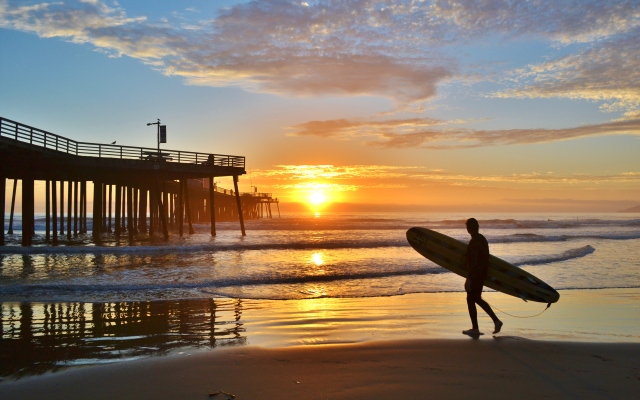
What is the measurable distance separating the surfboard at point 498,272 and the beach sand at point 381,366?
0.57m

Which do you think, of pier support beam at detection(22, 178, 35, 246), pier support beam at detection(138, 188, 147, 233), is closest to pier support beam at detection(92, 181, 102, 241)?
pier support beam at detection(22, 178, 35, 246)

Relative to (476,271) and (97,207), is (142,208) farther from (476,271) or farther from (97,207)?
(476,271)

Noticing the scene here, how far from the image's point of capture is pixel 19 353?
5660 millimetres

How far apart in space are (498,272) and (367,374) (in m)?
4.39

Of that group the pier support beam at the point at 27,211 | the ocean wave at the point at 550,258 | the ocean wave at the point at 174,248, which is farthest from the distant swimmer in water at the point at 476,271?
the pier support beam at the point at 27,211

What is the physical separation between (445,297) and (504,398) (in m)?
6.02

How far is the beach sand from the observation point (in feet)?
13.9

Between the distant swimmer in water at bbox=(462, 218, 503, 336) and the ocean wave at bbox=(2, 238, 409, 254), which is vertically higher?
the distant swimmer in water at bbox=(462, 218, 503, 336)

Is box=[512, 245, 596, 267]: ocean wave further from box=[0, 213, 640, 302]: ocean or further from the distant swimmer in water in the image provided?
the distant swimmer in water

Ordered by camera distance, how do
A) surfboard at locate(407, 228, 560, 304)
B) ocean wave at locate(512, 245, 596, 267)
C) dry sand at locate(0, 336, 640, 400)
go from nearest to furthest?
dry sand at locate(0, 336, 640, 400) → surfboard at locate(407, 228, 560, 304) → ocean wave at locate(512, 245, 596, 267)

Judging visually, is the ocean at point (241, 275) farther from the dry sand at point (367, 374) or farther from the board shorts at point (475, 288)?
the dry sand at point (367, 374)

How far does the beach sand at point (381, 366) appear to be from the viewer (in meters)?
4.23

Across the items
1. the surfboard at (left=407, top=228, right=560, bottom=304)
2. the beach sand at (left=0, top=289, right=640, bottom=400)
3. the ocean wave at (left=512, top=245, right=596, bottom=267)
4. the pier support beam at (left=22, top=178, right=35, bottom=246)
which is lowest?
the ocean wave at (left=512, top=245, right=596, bottom=267)

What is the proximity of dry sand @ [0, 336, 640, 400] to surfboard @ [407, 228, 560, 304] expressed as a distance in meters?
2.12
